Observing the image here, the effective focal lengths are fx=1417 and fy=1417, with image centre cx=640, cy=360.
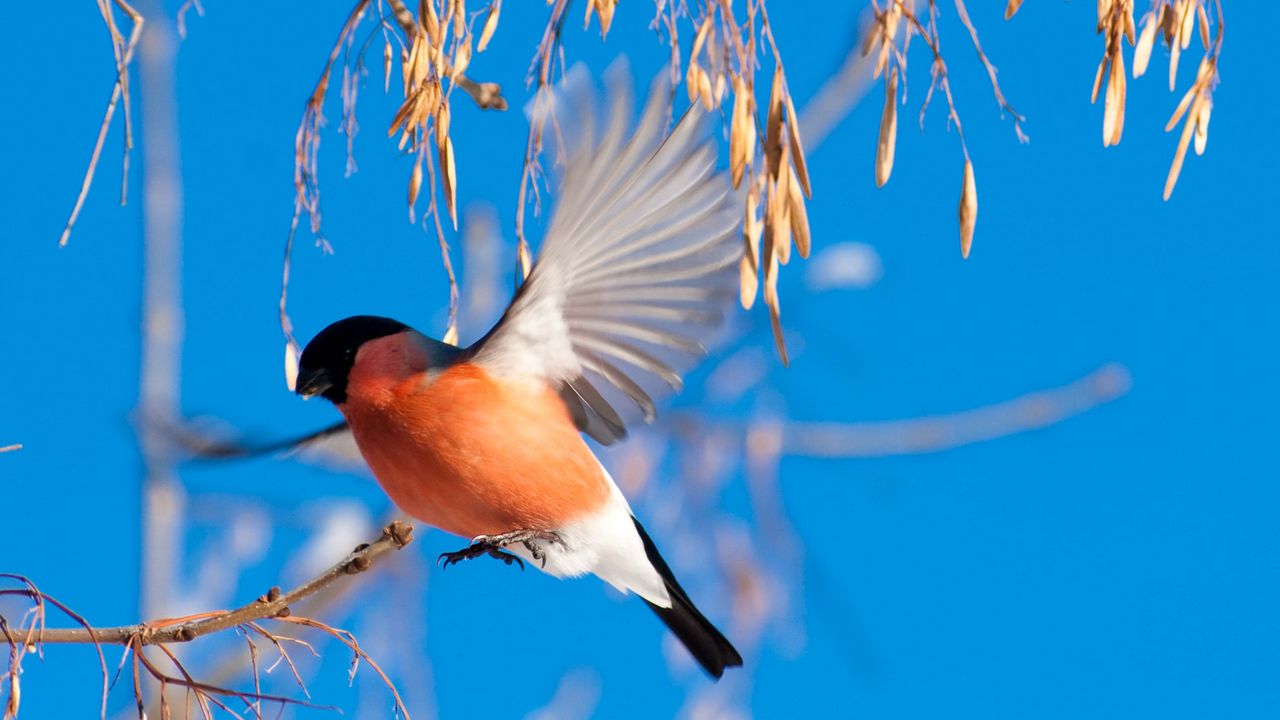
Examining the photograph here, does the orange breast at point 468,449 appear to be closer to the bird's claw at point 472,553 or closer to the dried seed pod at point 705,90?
the bird's claw at point 472,553

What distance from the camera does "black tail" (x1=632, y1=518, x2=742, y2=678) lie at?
2.38 metres

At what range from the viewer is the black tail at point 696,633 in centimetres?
238

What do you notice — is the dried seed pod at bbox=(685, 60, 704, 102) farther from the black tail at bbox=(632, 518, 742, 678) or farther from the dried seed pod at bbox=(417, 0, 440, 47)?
the black tail at bbox=(632, 518, 742, 678)

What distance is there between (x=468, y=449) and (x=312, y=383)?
256 millimetres

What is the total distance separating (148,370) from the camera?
10.4 ft

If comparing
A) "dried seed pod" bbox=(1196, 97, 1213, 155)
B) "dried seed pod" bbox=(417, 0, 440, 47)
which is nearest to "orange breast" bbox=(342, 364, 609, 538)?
"dried seed pod" bbox=(417, 0, 440, 47)

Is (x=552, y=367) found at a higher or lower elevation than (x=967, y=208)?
lower

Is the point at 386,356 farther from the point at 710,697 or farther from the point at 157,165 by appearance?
the point at 157,165

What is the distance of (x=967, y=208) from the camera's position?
1.33 meters

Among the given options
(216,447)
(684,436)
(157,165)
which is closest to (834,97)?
(684,436)

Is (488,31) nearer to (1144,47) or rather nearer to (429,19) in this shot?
(429,19)

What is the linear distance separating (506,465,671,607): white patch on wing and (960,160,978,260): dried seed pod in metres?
0.85

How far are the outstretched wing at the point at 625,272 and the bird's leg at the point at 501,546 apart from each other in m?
0.18

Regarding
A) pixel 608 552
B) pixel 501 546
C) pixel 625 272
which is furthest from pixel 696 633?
pixel 625 272
